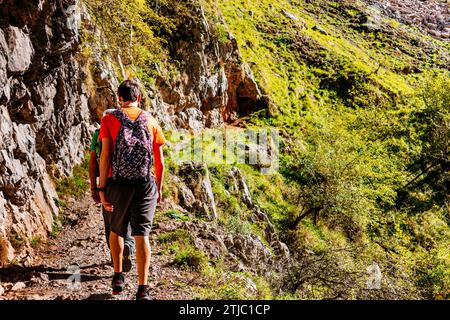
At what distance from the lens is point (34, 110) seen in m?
8.29

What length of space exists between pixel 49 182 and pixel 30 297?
3.83m

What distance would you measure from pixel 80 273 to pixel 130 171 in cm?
272

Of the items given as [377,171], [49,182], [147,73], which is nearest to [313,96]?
[377,171]

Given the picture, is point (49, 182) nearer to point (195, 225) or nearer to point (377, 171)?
point (195, 225)

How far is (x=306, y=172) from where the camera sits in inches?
845

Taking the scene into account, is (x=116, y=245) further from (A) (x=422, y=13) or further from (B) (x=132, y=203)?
(A) (x=422, y=13)

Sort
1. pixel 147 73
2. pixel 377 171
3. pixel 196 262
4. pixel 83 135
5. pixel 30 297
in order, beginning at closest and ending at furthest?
pixel 30 297 < pixel 196 262 < pixel 83 135 < pixel 147 73 < pixel 377 171

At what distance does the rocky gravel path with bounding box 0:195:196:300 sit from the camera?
555 centimetres

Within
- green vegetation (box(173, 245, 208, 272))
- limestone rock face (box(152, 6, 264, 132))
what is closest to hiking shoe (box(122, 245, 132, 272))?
green vegetation (box(173, 245, 208, 272))

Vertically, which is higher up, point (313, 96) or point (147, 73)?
point (147, 73)

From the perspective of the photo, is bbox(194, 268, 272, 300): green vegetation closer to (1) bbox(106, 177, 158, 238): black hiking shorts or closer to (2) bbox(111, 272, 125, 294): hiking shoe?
(2) bbox(111, 272, 125, 294): hiking shoe

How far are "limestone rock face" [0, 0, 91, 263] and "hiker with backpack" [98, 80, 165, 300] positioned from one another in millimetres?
2825

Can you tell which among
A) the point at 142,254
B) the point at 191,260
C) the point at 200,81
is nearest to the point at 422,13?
the point at 200,81

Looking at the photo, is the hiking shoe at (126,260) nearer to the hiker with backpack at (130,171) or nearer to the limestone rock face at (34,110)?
the hiker with backpack at (130,171)
